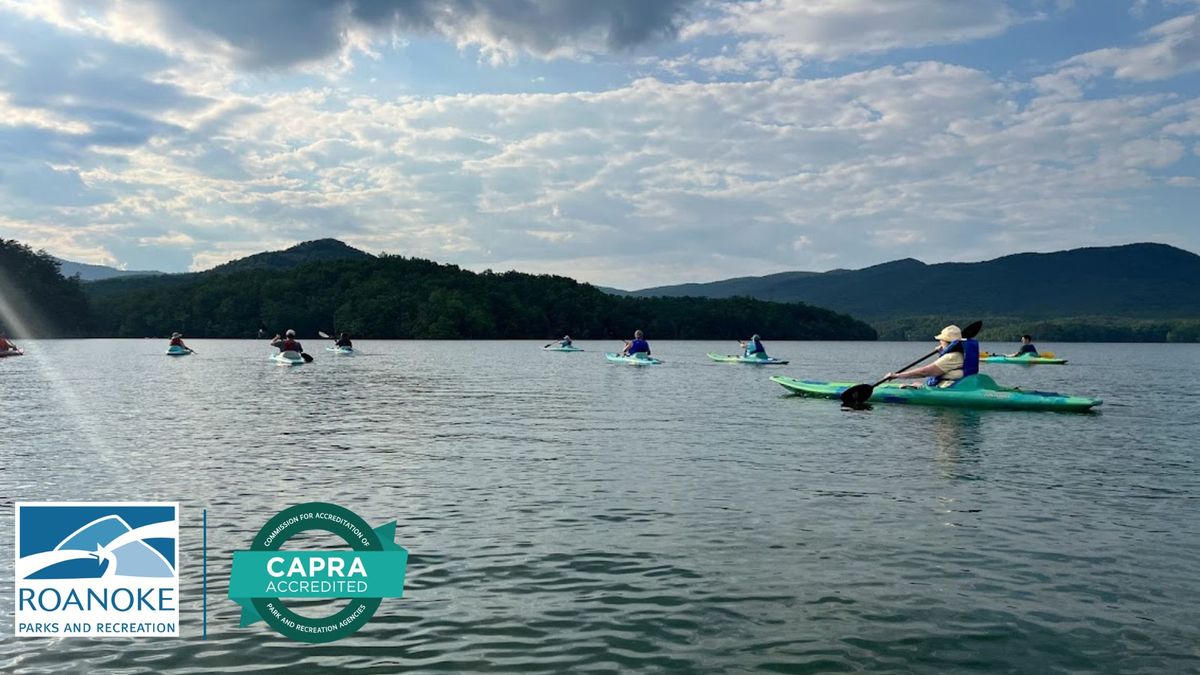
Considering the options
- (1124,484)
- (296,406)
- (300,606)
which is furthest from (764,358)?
(300,606)

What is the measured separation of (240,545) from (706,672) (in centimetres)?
736

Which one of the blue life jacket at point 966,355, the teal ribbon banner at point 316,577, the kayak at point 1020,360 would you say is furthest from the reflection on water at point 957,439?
the kayak at point 1020,360

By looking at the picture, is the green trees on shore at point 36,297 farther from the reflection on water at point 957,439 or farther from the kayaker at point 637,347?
the reflection on water at point 957,439

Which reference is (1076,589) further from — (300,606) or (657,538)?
(300,606)

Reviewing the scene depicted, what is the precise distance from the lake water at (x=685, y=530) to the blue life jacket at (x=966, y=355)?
2.36m

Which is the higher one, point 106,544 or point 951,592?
point 106,544

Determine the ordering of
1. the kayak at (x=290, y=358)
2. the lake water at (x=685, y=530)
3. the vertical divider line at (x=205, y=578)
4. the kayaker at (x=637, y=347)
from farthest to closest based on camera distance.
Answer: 1. the kayak at (x=290, y=358)
2. the kayaker at (x=637, y=347)
3. the vertical divider line at (x=205, y=578)
4. the lake water at (x=685, y=530)

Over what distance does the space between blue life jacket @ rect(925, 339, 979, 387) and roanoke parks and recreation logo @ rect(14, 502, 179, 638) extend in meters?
30.1

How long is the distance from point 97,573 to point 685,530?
26.0 ft

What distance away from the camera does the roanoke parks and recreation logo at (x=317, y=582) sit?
364 inches

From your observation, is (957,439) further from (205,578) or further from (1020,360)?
(1020,360)

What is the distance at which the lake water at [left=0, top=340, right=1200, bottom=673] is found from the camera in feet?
28.8

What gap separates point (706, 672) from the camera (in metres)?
8.20

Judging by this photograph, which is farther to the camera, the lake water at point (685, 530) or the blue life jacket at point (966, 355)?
the blue life jacket at point (966, 355)
